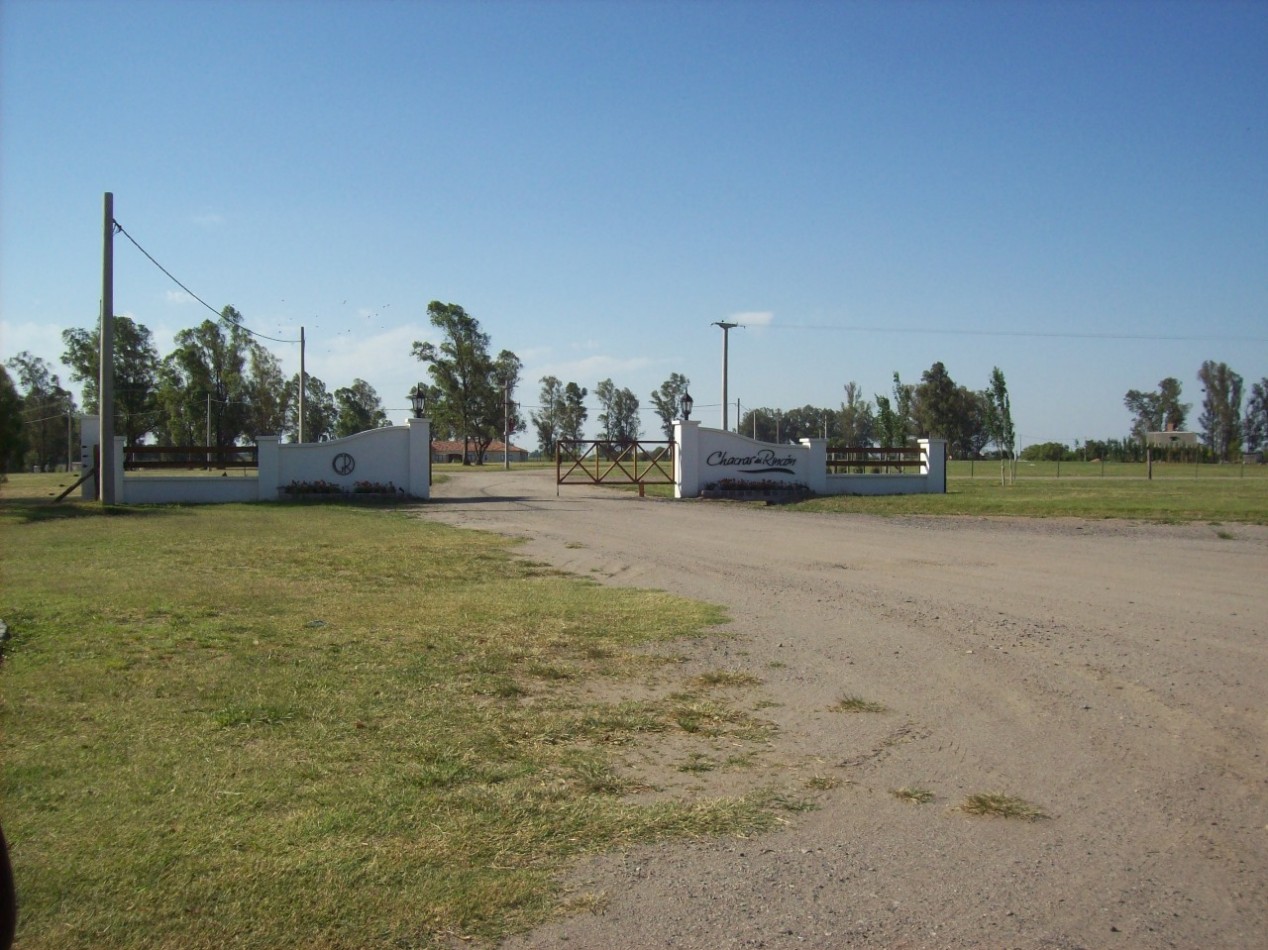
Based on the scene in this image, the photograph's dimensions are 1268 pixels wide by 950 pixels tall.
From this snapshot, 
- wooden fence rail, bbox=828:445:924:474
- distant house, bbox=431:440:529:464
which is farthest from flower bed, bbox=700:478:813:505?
distant house, bbox=431:440:529:464

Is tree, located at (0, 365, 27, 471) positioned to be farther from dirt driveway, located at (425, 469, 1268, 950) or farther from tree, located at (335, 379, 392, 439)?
tree, located at (335, 379, 392, 439)

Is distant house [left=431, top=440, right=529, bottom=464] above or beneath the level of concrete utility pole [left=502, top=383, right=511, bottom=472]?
beneath

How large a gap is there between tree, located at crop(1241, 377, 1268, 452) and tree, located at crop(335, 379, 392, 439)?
99648mm

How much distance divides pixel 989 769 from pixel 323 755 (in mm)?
3488

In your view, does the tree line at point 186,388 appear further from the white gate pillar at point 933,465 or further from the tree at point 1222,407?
the tree at point 1222,407

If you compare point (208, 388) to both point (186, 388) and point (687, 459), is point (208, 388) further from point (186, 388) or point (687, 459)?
point (687, 459)

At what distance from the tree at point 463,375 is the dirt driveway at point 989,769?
73582mm

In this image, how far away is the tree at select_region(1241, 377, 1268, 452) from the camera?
12269 centimetres

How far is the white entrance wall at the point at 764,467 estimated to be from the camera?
34.0 m

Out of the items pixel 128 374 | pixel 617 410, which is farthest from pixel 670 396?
pixel 128 374

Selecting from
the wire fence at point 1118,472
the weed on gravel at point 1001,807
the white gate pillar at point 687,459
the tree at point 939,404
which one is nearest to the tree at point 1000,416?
the wire fence at point 1118,472

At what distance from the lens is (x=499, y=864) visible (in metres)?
4.07

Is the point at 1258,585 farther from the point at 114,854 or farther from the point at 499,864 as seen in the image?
the point at 114,854

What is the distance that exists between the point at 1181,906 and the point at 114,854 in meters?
4.08
